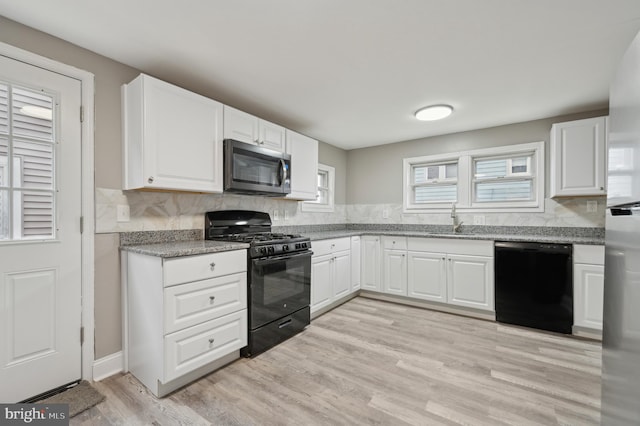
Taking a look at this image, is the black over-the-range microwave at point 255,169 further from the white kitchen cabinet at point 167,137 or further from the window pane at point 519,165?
the window pane at point 519,165

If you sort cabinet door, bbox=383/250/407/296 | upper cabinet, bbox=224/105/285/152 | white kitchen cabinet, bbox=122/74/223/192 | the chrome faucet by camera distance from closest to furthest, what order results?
white kitchen cabinet, bbox=122/74/223/192
upper cabinet, bbox=224/105/285/152
cabinet door, bbox=383/250/407/296
the chrome faucet

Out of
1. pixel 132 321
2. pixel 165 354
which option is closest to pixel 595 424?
pixel 165 354

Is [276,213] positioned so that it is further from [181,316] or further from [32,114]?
[32,114]

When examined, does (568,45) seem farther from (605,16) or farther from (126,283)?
(126,283)

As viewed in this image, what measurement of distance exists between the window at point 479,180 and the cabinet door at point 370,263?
2.68 feet

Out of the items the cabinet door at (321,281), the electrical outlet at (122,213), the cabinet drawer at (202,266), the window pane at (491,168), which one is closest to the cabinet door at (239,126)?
the electrical outlet at (122,213)

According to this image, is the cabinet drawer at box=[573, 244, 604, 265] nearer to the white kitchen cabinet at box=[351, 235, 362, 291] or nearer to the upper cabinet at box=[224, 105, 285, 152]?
the white kitchen cabinet at box=[351, 235, 362, 291]

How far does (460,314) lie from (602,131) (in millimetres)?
2368

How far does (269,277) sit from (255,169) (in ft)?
3.31

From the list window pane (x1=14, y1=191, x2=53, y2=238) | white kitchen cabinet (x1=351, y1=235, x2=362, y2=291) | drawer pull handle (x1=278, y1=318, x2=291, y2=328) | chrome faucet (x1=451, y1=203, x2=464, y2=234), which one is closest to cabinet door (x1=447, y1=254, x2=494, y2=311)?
chrome faucet (x1=451, y1=203, x2=464, y2=234)

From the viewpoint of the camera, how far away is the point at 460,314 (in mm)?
3381

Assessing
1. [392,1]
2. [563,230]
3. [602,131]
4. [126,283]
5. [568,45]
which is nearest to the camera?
[392,1]

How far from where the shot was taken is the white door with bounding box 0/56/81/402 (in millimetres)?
1673

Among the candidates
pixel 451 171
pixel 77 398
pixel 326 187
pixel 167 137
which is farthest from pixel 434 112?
pixel 77 398
